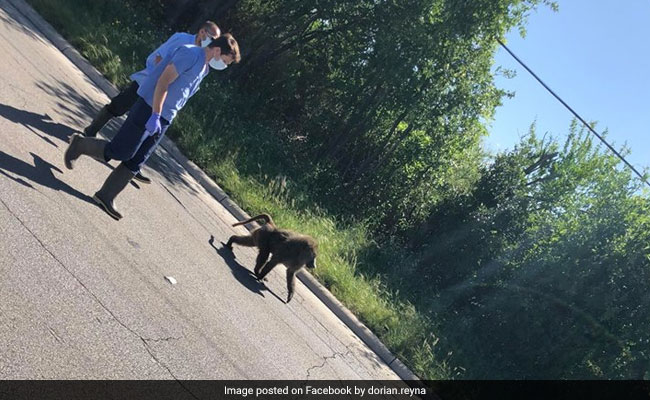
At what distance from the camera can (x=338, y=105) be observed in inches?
611

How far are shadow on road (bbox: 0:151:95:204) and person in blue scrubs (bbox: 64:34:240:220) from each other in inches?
11.5

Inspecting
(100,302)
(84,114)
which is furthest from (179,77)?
(84,114)

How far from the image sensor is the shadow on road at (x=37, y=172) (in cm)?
542

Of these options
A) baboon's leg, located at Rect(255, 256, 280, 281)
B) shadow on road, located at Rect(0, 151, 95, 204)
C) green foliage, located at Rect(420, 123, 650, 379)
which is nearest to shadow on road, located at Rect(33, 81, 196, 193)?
shadow on road, located at Rect(0, 151, 95, 204)

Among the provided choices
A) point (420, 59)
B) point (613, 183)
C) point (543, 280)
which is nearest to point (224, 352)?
point (543, 280)

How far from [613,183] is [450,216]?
3908 mm

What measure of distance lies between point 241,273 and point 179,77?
264 centimetres

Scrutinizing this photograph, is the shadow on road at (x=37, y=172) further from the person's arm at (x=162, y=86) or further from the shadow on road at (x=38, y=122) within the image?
the person's arm at (x=162, y=86)

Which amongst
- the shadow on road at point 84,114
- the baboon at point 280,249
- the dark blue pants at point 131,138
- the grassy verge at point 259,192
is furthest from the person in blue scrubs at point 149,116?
the grassy verge at point 259,192

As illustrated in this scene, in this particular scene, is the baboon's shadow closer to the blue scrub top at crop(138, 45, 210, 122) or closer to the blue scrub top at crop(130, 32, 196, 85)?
the blue scrub top at crop(138, 45, 210, 122)

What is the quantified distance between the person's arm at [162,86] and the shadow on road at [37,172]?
1.27 meters

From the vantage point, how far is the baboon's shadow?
22.9ft

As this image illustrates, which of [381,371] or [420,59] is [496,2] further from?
[381,371]

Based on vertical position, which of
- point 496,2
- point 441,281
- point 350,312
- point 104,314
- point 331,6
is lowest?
point 104,314
